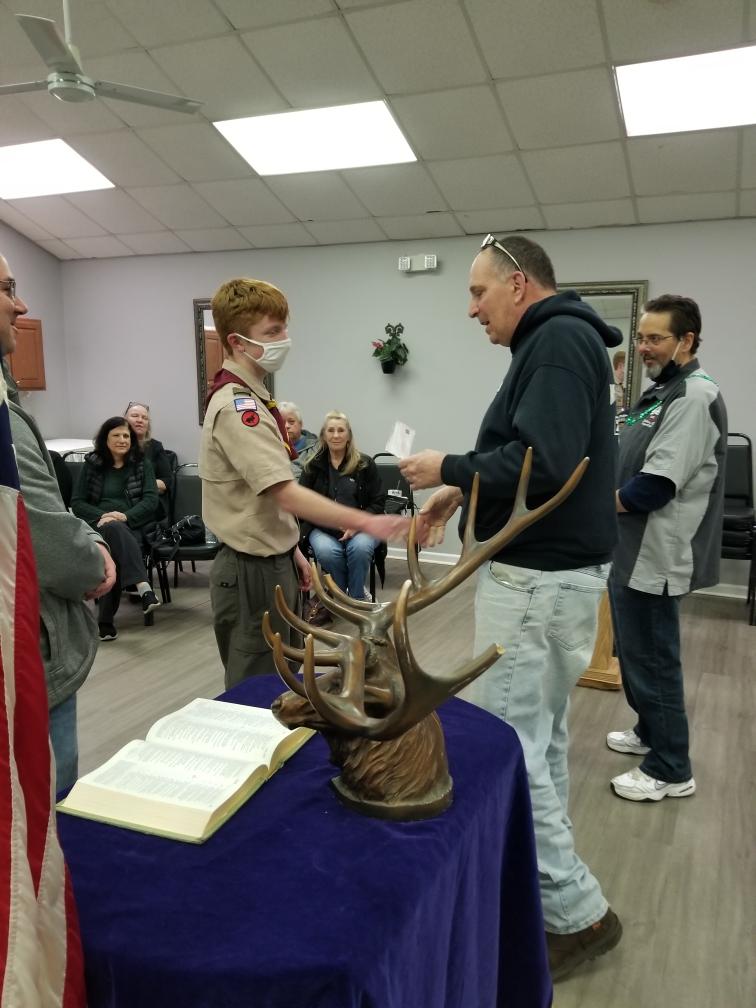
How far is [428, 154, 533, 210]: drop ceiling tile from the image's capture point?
4.59 m

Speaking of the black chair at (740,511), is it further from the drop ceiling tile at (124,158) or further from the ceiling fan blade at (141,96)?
the drop ceiling tile at (124,158)

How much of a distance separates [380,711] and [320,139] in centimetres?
446

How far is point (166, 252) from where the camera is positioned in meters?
6.63

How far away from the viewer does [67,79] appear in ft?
10.1

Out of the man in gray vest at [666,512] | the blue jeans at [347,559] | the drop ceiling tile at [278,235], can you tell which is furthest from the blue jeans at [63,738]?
the drop ceiling tile at [278,235]

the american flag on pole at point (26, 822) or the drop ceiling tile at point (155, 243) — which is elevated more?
the drop ceiling tile at point (155, 243)

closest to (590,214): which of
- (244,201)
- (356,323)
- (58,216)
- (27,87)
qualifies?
(356,323)

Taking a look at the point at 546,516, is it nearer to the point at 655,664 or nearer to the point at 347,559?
the point at 655,664

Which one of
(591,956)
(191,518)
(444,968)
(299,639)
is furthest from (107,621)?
(444,968)

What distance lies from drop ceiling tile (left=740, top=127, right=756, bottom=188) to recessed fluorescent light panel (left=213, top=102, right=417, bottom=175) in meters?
1.92

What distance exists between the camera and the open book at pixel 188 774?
99 cm

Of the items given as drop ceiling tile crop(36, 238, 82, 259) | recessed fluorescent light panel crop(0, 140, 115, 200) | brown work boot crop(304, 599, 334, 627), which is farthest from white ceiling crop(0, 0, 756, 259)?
brown work boot crop(304, 599, 334, 627)

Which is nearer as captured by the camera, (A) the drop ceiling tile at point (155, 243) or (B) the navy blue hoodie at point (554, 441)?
(B) the navy blue hoodie at point (554, 441)

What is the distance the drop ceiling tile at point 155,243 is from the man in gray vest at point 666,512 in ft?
16.6
